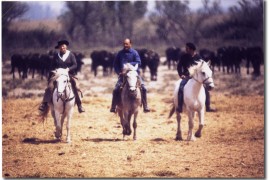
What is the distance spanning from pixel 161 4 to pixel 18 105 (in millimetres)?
4417

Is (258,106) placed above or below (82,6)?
below

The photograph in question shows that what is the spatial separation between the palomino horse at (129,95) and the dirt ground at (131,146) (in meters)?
0.47

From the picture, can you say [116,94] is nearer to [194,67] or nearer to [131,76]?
[131,76]

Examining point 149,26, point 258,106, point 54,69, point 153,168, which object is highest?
point 149,26

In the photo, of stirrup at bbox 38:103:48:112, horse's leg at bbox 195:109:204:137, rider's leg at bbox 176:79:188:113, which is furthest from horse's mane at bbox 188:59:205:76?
stirrup at bbox 38:103:48:112

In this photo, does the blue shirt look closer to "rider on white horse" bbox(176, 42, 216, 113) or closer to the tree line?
"rider on white horse" bbox(176, 42, 216, 113)

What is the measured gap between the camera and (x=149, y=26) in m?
16.0

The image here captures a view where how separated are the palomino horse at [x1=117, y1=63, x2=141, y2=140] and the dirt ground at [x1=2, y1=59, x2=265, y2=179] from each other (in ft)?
1.55

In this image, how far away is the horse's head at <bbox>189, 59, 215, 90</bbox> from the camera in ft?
33.7

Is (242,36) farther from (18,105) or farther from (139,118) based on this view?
(18,105)

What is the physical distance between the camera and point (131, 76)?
10.5 metres

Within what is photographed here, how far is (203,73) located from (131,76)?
1.34m

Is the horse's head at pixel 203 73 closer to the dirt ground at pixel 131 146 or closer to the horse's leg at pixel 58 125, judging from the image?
the dirt ground at pixel 131 146

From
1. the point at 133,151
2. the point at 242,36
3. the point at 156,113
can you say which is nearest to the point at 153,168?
the point at 133,151
